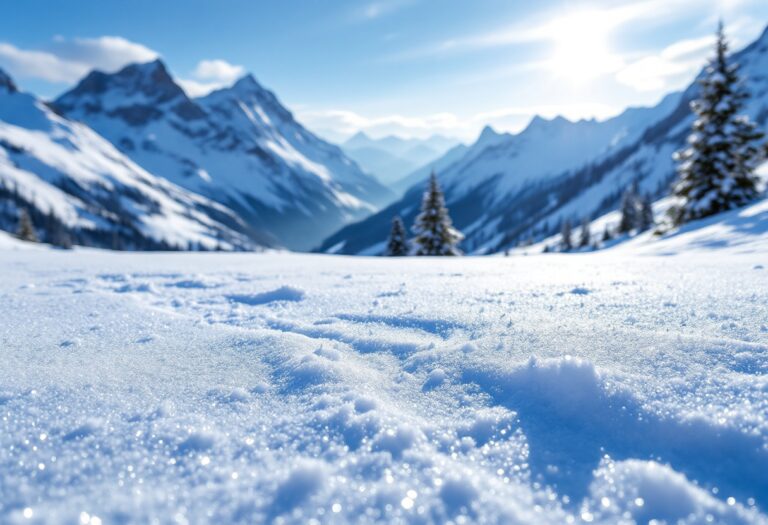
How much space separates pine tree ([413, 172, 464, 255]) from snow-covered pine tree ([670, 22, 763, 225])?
42.3ft

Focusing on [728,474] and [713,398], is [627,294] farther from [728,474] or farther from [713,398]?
[728,474]

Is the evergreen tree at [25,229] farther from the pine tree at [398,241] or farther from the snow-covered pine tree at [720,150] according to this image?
the snow-covered pine tree at [720,150]

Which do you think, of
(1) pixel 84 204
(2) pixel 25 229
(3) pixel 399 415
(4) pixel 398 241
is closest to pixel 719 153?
(4) pixel 398 241

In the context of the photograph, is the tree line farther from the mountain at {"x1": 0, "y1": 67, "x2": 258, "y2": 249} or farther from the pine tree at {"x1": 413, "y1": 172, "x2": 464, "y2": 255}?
the mountain at {"x1": 0, "y1": 67, "x2": 258, "y2": 249}

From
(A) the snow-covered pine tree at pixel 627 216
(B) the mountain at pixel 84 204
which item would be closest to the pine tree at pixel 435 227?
(A) the snow-covered pine tree at pixel 627 216

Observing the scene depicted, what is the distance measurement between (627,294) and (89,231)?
162 m

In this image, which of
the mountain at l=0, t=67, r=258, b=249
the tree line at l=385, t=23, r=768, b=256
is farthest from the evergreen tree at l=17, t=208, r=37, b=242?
the mountain at l=0, t=67, r=258, b=249

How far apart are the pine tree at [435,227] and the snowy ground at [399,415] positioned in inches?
937

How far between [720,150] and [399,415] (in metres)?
24.2

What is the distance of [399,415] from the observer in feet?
7.26

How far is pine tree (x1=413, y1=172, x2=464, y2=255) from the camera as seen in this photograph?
27812 mm

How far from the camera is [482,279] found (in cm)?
611

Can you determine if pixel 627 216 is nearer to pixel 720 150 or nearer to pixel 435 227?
pixel 720 150

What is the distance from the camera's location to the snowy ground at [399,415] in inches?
64.6
